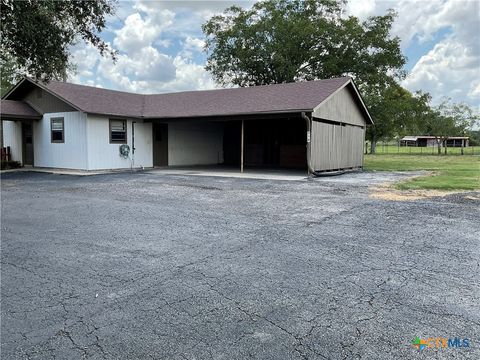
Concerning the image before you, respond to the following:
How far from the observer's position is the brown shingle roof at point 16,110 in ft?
53.9

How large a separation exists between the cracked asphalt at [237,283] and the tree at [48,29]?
3.90 metres

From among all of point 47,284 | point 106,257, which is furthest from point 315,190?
point 47,284

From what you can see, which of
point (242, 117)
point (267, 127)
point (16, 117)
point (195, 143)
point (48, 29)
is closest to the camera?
point (48, 29)

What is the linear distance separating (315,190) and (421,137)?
77.5 meters

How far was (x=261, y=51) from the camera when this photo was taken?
28.6 metres

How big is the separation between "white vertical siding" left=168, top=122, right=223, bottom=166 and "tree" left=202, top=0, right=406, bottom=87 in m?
8.34

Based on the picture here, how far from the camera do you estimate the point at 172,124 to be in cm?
1988

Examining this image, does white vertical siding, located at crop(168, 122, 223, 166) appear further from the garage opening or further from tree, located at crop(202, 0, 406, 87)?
tree, located at crop(202, 0, 406, 87)

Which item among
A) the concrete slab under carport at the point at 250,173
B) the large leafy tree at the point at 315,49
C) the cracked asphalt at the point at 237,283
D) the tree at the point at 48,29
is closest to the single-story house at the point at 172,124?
the concrete slab under carport at the point at 250,173

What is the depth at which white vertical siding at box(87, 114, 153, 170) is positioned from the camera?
1619 centimetres

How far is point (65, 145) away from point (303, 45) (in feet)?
60.6

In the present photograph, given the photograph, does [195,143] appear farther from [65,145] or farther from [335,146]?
[335,146]

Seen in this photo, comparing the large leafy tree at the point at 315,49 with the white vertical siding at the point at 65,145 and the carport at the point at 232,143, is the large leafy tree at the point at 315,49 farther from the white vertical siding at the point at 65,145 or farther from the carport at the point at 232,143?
the white vertical siding at the point at 65,145

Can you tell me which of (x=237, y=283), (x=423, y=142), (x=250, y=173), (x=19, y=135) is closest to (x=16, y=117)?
(x=19, y=135)
